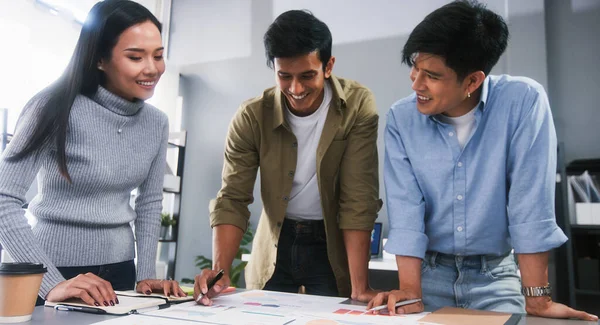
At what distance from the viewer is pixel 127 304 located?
930 millimetres

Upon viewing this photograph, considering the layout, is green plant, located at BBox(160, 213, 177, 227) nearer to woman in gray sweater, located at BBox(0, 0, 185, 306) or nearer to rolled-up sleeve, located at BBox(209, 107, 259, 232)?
rolled-up sleeve, located at BBox(209, 107, 259, 232)

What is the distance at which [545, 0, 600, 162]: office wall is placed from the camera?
3104mm

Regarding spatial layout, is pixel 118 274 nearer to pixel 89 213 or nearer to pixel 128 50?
pixel 89 213

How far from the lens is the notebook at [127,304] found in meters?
0.88

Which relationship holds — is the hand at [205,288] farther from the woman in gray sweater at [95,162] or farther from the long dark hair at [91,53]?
the long dark hair at [91,53]

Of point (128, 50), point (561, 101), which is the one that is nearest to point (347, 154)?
point (128, 50)

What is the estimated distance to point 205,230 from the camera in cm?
404

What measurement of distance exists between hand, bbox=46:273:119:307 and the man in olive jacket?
1.67 ft

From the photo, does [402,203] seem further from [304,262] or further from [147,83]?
[147,83]

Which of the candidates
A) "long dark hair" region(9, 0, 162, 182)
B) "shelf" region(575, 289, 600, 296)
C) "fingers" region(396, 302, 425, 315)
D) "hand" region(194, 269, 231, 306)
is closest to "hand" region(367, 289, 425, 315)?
"fingers" region(396, 302, 425, 315)

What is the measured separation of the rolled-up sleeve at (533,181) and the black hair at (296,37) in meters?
0.63

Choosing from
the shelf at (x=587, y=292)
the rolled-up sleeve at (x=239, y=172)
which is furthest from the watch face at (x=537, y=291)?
the shelf at (x=587, y=292)

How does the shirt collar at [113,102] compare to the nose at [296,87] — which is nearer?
the shirt collar at [113,102]

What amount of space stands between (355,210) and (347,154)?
19 cm
